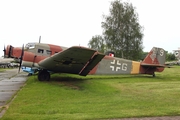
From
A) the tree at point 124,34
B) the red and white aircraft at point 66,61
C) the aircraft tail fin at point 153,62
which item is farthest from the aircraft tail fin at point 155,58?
A: the tree at point 124,34

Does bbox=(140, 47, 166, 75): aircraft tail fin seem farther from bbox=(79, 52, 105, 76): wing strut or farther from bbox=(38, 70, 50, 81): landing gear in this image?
bbox=(38, 70, 50, 81): landing gear

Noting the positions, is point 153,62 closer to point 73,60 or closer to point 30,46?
point 73,60

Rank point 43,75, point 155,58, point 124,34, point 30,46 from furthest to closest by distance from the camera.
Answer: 1. point 124,34
2. point 155,58
3. point 30,46
4. point 43,75

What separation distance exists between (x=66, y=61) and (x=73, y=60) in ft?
1.53

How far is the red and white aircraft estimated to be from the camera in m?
11.1

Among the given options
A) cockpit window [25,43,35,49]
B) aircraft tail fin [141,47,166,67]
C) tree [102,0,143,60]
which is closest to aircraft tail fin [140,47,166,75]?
aircraft tail fin [141,47,166,67]

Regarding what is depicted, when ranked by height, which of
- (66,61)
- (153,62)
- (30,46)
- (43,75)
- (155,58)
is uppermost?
(30,46)

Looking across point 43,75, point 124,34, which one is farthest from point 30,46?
point 124,34

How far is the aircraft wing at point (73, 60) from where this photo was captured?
10547 millimetres

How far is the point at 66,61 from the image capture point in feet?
39.2

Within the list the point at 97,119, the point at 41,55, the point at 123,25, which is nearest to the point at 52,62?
the point at 41,55

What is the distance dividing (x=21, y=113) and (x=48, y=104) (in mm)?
1166

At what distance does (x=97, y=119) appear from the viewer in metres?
5.06

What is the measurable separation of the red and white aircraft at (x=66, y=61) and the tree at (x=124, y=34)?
16415 millimetres
